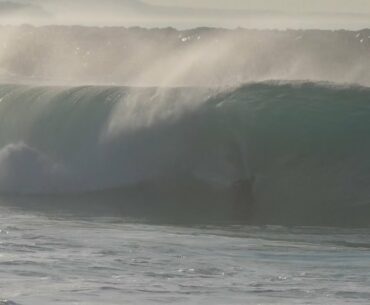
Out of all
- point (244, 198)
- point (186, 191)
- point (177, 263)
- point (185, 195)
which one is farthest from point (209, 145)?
point (177, 263)

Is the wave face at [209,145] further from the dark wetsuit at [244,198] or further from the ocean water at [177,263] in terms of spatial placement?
Answer: the ocean water at [177,263]

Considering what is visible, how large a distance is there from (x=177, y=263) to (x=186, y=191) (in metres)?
6.72

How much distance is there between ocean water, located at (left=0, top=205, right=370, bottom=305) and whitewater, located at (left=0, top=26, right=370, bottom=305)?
2 centimetres

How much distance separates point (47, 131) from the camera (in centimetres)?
2006

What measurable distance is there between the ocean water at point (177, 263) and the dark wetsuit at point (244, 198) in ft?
5.30

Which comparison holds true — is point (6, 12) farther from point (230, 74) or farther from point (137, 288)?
point (137, 288)

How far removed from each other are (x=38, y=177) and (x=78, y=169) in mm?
677

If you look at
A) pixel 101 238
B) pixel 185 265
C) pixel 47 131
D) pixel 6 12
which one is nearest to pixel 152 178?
pixel 47 131

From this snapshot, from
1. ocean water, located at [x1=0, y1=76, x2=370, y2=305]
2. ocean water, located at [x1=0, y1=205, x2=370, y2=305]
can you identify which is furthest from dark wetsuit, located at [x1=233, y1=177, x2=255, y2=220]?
ocean water, located at [x1=0, y1=205, x2=370, y2=305]

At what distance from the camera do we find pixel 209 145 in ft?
59.1

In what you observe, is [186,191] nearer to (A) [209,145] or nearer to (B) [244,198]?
(B) [244,198]

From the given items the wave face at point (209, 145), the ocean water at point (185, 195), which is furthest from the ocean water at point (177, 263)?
the wave face at point (209, 145)

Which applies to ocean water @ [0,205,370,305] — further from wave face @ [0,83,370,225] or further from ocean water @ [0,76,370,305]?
wave face @ [0,83,370,225]

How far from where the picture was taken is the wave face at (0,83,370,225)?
55.7 feet
